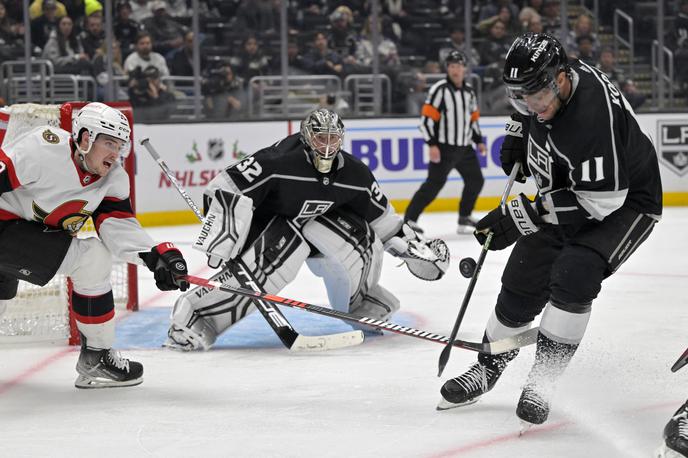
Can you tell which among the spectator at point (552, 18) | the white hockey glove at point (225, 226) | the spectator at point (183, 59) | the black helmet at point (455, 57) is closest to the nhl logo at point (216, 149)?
the spectator at point (183, 59)

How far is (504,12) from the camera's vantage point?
30.1 feet

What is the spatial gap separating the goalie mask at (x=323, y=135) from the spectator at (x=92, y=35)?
4295 mm

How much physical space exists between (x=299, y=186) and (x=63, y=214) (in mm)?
927

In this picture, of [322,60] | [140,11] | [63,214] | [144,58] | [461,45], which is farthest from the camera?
[461,45]

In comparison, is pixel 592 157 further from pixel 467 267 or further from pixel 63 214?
pixel 63 214

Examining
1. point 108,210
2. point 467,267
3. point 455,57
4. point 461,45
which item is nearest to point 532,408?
point 467,267

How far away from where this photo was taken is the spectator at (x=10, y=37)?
745 cm

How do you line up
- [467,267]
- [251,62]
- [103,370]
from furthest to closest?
[251,62] < [103,370] < [467,267]

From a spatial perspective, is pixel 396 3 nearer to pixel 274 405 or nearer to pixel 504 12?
pixel 504 12

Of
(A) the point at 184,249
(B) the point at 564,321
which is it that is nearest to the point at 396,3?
(A) the point at 184,249

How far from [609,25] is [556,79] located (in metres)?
6.85

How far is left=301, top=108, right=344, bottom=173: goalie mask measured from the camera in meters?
3.70

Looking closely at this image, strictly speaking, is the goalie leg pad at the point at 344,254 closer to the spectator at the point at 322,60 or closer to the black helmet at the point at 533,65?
the black helmet at the point at 533,65

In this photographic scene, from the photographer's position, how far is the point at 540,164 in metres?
2.67
